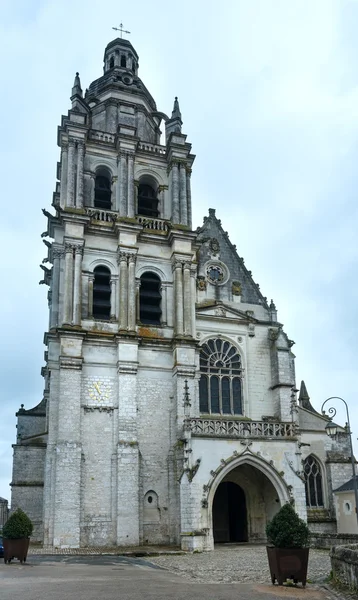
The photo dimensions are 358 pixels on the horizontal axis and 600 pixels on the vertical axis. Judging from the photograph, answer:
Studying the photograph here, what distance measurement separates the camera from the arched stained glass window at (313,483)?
29684 millimetres

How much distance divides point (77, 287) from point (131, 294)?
253 cm

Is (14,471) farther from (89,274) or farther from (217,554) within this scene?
(217,554)

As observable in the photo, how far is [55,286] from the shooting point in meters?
28.2

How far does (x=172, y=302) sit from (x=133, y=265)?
2.59 m

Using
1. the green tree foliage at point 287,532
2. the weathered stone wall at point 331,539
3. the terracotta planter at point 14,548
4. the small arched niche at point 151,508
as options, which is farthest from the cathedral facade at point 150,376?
the green tree foliage at point 287,532

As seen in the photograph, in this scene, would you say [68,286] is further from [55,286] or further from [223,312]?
[223,312]

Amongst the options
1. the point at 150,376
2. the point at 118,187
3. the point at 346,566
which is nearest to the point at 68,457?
the point at 150,376

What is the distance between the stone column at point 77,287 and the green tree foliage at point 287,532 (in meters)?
16.2

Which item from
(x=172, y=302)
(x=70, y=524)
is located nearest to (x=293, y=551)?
(x=70, y=524)

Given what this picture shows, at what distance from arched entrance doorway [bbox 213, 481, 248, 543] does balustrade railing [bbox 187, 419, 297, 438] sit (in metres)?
4.10

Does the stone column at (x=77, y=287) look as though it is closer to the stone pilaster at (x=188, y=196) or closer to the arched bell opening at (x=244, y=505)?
the stone pilaster at (x=188, y=196)

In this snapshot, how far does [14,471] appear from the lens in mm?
28844

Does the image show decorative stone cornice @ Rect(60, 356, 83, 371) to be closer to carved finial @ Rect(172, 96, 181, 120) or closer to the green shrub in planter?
the green shrub in planter

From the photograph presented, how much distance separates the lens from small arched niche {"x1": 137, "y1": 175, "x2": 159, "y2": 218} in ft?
106
